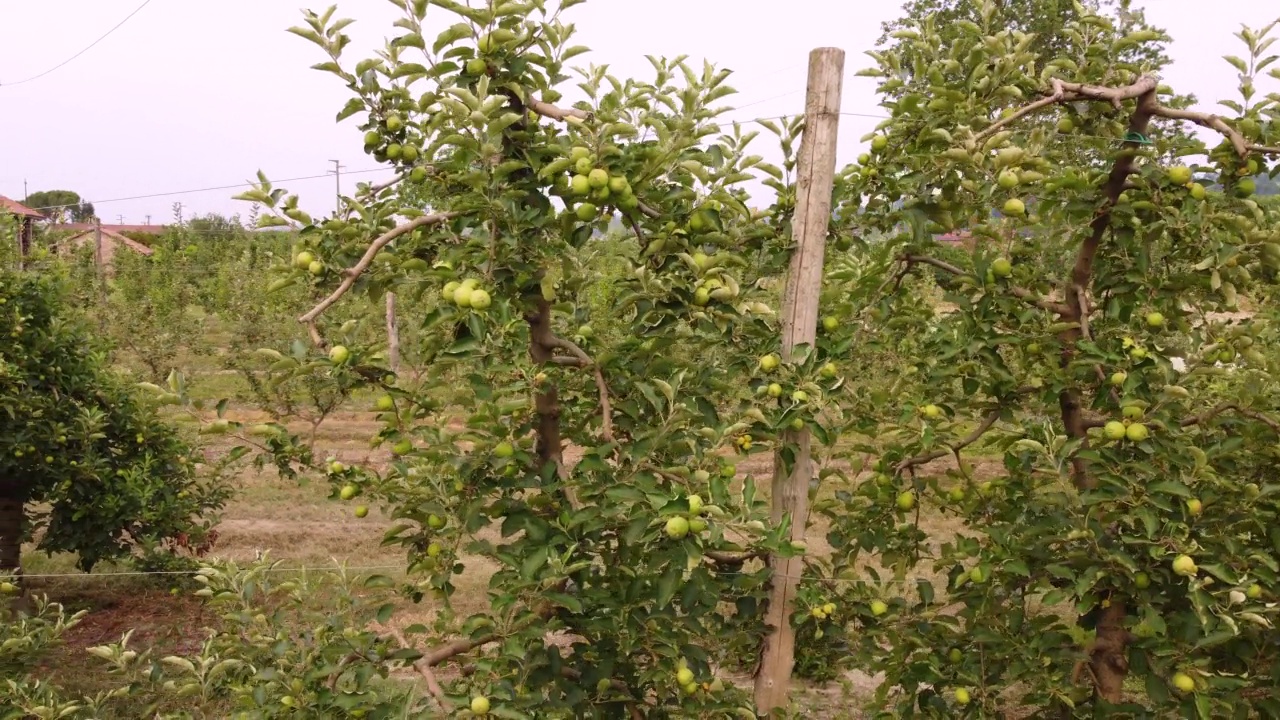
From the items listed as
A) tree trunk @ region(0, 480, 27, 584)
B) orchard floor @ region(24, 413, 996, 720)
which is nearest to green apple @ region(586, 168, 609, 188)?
orchard floor @ region(24, 413, 996, 720)

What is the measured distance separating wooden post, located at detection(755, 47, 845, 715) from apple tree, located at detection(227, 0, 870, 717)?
7cm

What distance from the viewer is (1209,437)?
2.82 m

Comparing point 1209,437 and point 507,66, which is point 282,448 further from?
→ point 1209,437

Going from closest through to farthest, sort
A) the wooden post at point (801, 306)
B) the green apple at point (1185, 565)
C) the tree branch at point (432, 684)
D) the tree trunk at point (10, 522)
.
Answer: the tree branch at point (432, 684)
the green apple at point (1185, 565)
the wooden post at point (801, 306)
the tree trunk at point (10, 522)

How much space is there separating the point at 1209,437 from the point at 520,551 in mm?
2183

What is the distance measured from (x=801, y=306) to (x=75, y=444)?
435cm

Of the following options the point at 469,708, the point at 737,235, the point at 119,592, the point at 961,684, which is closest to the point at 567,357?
the point at 737,235

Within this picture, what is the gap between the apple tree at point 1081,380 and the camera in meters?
2.47

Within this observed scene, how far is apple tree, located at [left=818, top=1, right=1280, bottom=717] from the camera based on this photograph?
2469 mm

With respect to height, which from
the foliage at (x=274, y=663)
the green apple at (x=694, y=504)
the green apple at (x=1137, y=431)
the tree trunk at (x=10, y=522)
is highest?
the green apple at (x=1137, y=431)

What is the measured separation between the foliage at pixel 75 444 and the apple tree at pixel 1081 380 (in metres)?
3.87

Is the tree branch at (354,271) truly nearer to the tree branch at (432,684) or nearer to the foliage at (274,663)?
the foliage at (274,663)

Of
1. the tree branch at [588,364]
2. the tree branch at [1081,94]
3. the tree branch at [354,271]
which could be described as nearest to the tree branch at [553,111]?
the tree branch at [354,271]

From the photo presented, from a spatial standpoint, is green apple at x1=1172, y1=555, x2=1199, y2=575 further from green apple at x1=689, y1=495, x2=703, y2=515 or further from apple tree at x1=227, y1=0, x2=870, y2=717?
green apple at x1=689, y1=495, x2=703, y2=515
